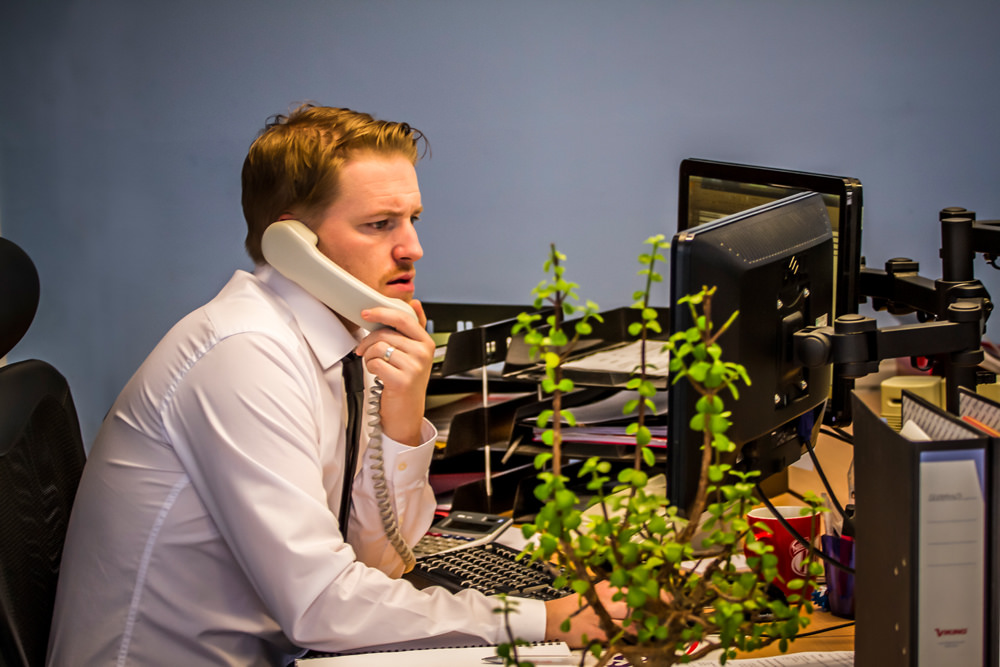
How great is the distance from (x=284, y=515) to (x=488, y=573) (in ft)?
1.20

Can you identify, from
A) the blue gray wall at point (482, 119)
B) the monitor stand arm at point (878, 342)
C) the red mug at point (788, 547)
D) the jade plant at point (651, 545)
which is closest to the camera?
the jade plant at point (651, 545)

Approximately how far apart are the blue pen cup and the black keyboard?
0.34 metres

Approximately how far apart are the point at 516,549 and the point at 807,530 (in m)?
0.42

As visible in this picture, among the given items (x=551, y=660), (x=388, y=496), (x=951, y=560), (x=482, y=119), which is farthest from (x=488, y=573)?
(x=482, y=119)

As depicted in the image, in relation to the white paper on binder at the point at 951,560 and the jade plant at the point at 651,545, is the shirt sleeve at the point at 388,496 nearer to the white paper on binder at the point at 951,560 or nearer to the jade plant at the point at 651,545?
the jade plant at the point at 651,545

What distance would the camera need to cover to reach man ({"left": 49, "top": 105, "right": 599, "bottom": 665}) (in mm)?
1038

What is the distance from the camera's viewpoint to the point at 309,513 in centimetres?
105

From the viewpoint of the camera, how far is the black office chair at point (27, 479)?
3.47 feet

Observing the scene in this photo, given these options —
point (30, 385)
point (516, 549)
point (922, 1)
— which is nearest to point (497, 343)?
point (516, 549)

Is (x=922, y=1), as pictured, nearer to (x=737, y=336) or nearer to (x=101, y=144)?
(x=737, y=336)

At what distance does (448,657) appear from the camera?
1.01 m

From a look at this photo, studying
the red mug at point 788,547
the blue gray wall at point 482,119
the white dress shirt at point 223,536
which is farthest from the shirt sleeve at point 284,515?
the blue gray wall at point 482,119

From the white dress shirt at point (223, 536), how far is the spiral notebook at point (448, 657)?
0.07 feet

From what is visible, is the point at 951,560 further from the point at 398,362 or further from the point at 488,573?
the point at 398,362
